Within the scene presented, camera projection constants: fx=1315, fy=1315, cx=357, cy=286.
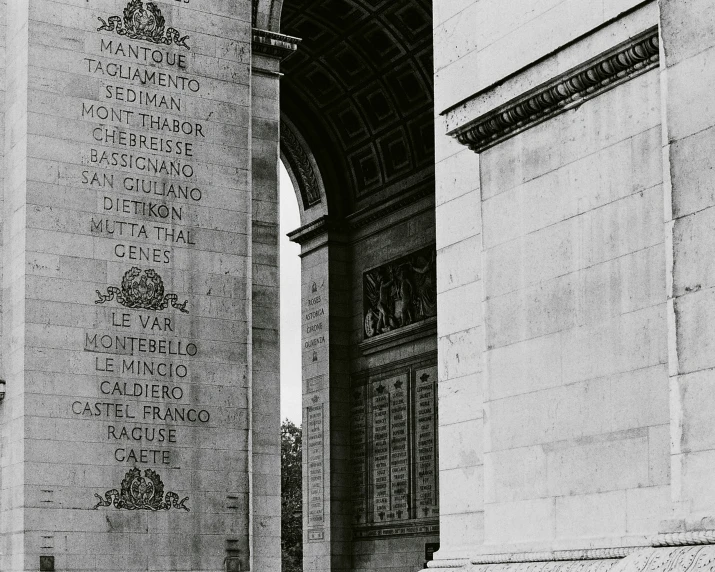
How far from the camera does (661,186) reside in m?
12.4

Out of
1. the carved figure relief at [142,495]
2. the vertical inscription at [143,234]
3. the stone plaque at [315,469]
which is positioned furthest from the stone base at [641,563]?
the stone plaque at [315,469]

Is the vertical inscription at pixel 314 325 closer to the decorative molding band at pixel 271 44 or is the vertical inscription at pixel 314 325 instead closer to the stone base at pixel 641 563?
the decorative molding band at pixel 271 44

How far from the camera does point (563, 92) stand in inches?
536

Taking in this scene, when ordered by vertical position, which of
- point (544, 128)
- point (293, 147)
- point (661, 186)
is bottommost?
point (661, 186)

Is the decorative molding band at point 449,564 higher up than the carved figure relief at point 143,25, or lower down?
lower down

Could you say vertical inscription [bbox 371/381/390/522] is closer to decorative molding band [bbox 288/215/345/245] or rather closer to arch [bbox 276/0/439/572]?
arch [bbox 276/0/439/572]

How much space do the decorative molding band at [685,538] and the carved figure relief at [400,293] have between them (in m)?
30.9

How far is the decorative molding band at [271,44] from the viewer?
1176 inches

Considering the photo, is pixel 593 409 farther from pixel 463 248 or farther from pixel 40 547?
pixel 40 547

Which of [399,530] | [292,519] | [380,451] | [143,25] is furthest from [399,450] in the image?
[292,519]

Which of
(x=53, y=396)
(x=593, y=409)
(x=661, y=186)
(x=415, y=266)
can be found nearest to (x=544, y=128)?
(x=661, y=186)

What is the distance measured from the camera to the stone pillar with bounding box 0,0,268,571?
2620cm

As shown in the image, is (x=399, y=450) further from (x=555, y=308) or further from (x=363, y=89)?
(x=555, y=308)

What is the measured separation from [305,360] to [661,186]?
113 feet
